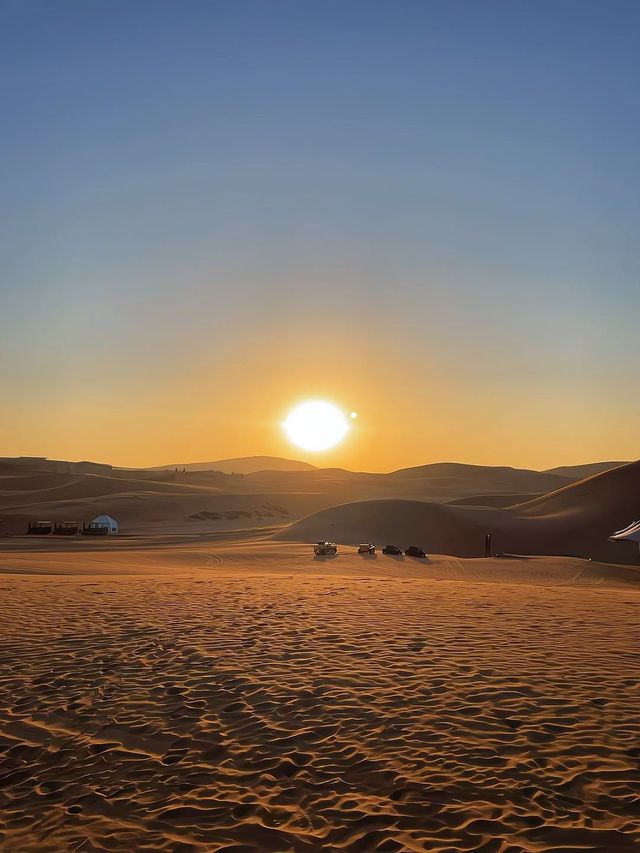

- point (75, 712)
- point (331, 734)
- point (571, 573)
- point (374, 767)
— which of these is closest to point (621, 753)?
point (374, 767)

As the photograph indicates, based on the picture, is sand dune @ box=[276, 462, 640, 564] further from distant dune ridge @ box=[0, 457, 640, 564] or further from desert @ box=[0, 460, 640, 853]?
desert @ box=[0, 460, 640, 853]

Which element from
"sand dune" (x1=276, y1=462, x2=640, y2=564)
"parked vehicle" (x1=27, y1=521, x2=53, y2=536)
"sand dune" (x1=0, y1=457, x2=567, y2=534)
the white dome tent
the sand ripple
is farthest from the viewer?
"sand dune" (x1=0, y1=457, x2=567, y2=534)

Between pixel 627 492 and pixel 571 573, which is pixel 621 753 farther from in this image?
pixel 627 492

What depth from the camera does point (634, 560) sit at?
5019cm

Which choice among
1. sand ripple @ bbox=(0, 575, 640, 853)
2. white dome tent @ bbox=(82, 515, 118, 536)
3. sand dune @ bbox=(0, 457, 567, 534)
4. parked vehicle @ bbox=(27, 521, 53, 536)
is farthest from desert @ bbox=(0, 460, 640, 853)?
sand dune @ bbox=(0, 457, 567, 534)

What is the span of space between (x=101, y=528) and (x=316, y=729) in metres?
48.3

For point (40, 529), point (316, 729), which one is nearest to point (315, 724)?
point (316, 729)

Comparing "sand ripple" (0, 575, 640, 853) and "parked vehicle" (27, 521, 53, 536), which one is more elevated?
"parked vehicle" (27, 521, 53, 536)

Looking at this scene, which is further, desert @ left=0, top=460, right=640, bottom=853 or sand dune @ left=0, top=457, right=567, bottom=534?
sand dune @ left=0, top=457, right=567, bottom=534

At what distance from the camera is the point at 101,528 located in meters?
52.8

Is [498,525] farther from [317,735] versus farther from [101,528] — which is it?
[317,735]

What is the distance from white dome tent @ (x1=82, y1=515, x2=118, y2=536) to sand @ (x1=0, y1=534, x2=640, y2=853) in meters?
38.1

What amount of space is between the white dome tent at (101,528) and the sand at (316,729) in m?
38.1

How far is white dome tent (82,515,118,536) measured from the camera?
5219 centimetres
